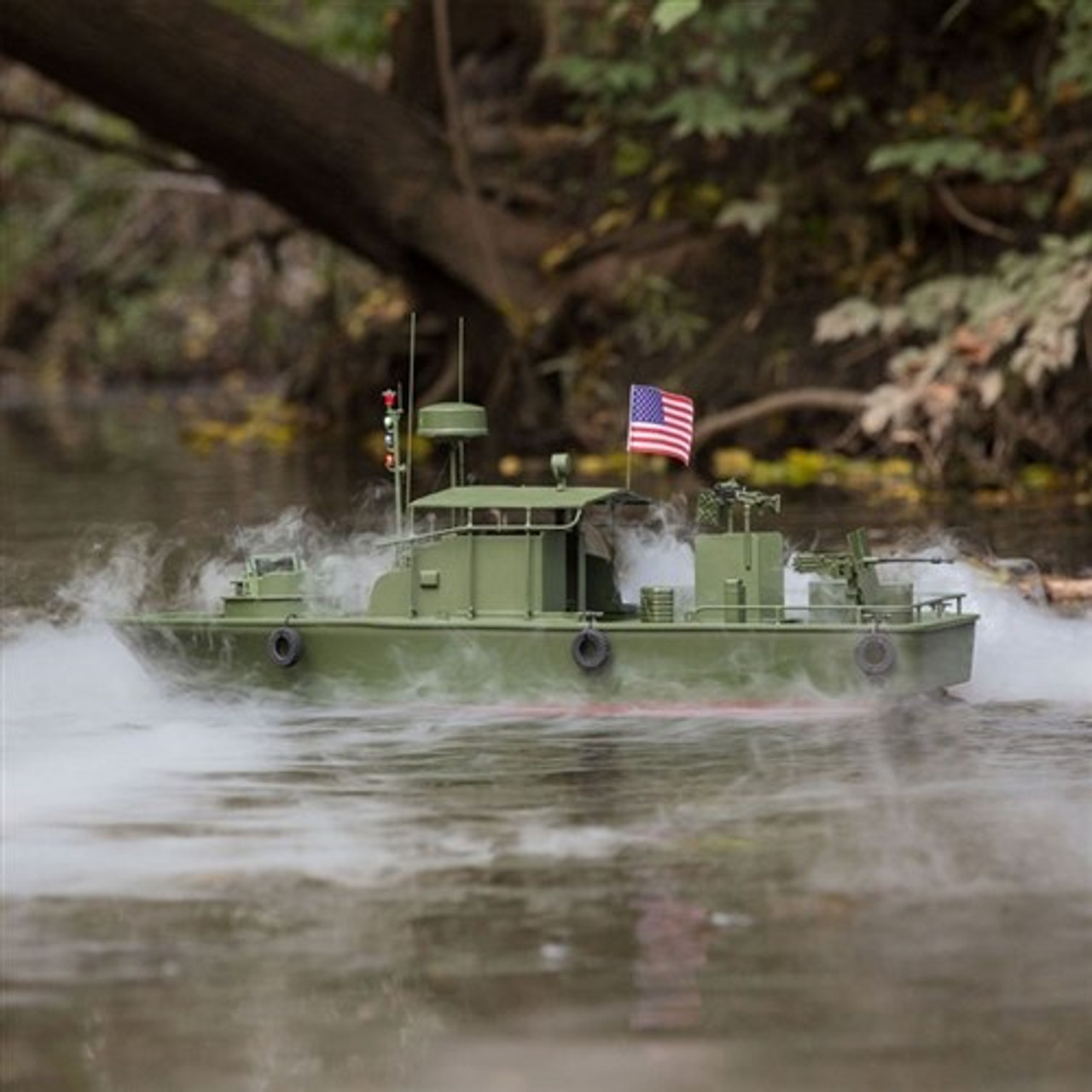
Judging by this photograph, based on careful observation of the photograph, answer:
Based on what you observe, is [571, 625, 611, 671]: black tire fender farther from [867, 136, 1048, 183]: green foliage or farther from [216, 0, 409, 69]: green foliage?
[216, 0, 409, 69]: green foliage

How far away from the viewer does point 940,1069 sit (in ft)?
27.2

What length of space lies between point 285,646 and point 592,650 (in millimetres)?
1509

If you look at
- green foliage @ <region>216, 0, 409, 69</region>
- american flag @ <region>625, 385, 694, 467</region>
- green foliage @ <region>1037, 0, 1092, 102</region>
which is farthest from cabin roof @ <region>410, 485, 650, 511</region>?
green foliage @ <region>216, 0, 409, 69</region>

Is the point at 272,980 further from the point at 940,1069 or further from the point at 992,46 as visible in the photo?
the point at 992,46

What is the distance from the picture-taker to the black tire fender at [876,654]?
45.1 ft

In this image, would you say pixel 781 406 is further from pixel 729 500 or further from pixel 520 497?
pixel 520 497

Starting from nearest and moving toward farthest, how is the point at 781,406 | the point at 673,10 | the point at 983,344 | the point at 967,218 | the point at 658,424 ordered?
the point at 658,424 < the point at 673,10 < the point at 983,344 < the point at 781,406 < the point at 967,218

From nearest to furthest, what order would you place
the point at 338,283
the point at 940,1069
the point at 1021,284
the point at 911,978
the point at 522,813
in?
the point at 940,1069, the point at 911,978, the point at 522,813, the point at 1021,284, the point at 338,283

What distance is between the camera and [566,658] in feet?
46.4

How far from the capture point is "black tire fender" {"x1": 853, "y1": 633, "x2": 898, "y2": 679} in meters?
13.8

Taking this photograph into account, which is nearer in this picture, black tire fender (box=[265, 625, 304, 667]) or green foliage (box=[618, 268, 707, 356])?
black tire fender (box=[265, 625, 304, 667])

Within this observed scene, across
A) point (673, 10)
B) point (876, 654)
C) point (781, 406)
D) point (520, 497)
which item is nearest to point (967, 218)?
point (781, 406)

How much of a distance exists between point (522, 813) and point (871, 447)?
48.0ft

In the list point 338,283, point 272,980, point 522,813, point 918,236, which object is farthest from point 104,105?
point 272,980
